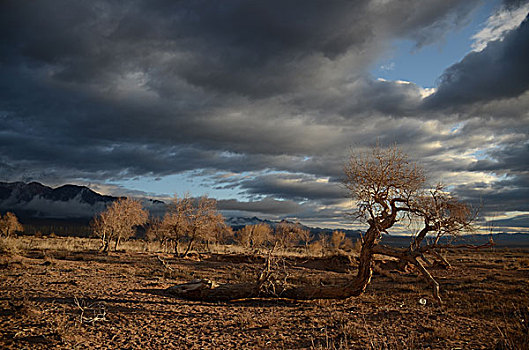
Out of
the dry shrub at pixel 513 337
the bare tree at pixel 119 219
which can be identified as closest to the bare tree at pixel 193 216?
the bare tree at pixel 119 219

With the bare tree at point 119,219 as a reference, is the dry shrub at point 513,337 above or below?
below

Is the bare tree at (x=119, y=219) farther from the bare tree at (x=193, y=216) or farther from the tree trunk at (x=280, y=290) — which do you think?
the tree trunk at (x=280, y=290)

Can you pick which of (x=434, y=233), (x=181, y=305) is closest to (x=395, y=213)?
(x=434, y=233)

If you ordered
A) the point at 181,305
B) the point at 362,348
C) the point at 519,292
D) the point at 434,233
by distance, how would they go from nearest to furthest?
the point at 362,348 → the point at 181,305 → the point at 434,233 → the point at 519,292

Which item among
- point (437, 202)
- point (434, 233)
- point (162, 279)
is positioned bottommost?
point (162, 279)

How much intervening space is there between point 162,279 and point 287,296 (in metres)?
7.50

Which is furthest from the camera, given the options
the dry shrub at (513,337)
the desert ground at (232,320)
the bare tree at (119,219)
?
the bare tree at (119,219)

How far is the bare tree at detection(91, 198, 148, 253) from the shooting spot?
36.6m

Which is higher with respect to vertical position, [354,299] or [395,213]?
[395,213]

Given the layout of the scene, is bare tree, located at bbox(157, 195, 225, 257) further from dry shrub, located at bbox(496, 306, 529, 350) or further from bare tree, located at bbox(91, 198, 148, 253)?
dry shrub, located at bbox(496, 306, 529, 350)

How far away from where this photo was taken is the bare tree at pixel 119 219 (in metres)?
36.6

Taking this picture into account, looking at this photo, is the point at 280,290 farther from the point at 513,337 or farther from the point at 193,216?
the point at 193,216

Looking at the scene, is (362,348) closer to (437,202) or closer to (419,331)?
(419,331)

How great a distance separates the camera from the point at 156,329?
8.34 metres
